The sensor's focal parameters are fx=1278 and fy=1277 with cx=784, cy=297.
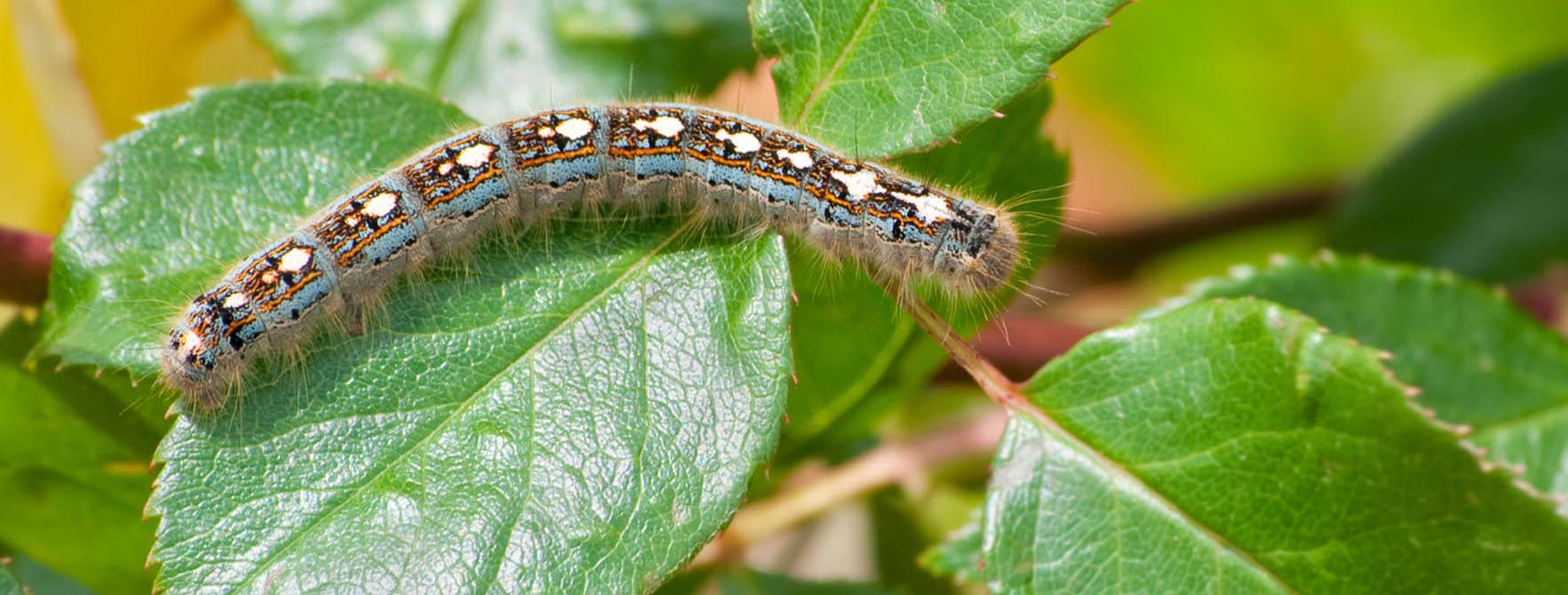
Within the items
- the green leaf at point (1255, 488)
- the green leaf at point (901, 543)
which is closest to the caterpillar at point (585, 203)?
the green leaf at point (1255, 488)

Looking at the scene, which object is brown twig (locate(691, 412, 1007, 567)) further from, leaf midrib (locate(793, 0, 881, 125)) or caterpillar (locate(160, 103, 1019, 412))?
leaf midrib (locate(793, 0, 881, 125))

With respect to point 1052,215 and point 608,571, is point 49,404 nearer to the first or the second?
point 608,571

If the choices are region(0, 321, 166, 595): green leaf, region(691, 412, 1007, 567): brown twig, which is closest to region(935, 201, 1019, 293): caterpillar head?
region(691, 412, 1007, 567): brown twig

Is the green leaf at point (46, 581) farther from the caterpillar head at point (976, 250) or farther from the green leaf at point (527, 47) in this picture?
the caterpillar head at point (976, 250)

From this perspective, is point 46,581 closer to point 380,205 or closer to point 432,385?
point 380,205

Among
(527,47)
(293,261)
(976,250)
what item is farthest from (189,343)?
(976,250)

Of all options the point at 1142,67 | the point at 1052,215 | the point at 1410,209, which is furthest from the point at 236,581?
the point at 1142,67
